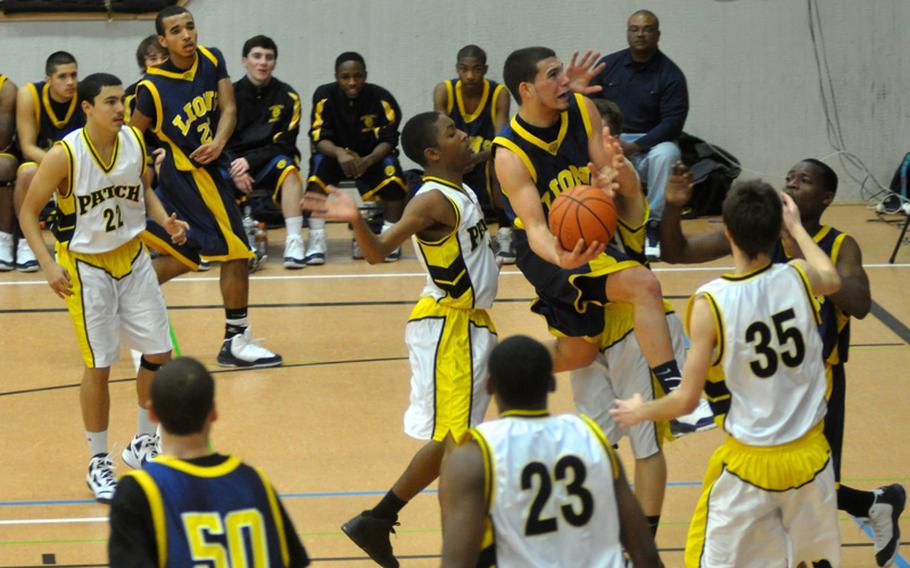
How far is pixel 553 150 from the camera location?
17.5 ft

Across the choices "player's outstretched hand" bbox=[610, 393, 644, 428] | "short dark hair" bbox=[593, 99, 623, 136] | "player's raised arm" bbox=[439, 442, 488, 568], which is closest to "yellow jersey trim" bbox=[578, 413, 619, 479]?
"player's raised arm" bbox=[439, 442, 488, 568]

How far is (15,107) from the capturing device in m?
10.2

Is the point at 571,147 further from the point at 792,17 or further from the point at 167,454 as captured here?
the point at 792,17

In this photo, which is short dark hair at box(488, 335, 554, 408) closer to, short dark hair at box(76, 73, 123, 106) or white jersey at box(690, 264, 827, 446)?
white jersey at box(690, 264, 827, 446)

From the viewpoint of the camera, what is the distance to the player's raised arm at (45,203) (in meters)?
5.79

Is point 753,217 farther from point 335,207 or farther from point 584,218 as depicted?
point 335,207

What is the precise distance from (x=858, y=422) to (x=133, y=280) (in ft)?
12.1

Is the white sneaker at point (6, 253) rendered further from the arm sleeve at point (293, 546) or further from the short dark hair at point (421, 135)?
the arm sleeve at point (293, 546)

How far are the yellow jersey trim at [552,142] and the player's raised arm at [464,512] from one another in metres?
2.27

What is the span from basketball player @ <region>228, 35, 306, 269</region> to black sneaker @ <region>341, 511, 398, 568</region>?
524cm

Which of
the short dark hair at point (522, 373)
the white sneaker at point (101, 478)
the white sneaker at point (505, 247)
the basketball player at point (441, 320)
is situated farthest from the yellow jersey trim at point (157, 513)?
the white sneaker at point (505, 247)

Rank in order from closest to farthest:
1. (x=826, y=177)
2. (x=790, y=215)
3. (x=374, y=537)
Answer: (x=790, y=215)
(x=826, y=177)
(x=374, y=537)

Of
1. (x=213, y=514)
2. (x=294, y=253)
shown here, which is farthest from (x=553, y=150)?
(x=294, y=253)

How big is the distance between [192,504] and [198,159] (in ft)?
16.7
